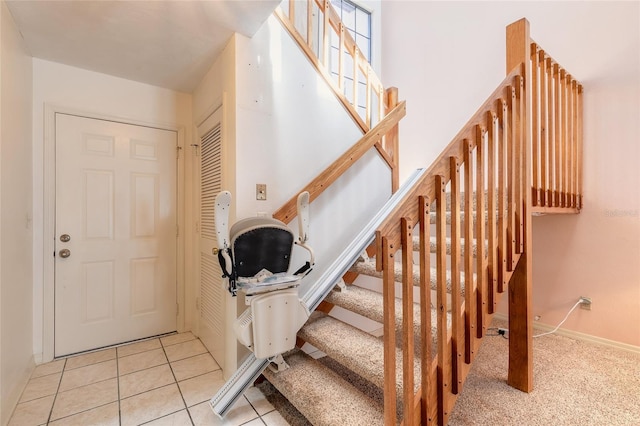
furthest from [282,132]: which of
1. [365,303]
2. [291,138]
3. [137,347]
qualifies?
[137,347]

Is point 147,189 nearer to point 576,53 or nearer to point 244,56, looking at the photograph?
point 244,56

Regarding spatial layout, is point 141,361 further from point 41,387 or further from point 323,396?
point 323,396

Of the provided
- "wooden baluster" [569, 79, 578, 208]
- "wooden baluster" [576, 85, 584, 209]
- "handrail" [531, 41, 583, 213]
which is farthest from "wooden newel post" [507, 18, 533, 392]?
"wooden baluster" [576, 85, 584, 209]

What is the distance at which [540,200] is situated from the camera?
2.00m

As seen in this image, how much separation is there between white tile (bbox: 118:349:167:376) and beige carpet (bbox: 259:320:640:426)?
0.96 metres

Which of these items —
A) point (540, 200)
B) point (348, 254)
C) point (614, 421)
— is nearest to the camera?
point (614, 421)

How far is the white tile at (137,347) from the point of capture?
96.7 inches

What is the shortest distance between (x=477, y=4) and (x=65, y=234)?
457cm

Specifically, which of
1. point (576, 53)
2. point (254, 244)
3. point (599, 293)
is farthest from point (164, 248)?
point (576, 53)

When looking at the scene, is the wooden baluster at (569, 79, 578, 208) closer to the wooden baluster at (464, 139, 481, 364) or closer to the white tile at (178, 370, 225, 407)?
the wooden baluster at (464, 139, 481, 364)

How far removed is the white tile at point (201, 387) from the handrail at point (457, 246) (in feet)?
4.20

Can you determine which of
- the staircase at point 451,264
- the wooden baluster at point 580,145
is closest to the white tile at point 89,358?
the staircase at point 451,264

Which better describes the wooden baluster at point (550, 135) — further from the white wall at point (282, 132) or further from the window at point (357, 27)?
the window at point (357, 27)

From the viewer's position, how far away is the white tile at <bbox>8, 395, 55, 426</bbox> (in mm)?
1644
